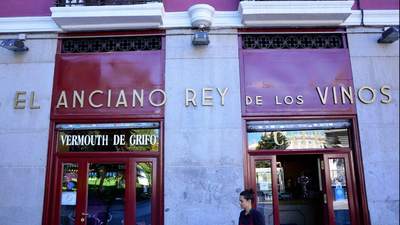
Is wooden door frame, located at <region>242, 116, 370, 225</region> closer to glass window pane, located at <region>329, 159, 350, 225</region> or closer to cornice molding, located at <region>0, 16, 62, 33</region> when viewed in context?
glass window pane, located at <region>329, 159, 350, 225</region>

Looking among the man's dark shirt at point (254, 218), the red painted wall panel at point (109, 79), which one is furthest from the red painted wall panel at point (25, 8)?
the man's dark shirt at point (254, 218)

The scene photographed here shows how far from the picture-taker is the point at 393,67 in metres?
6.84

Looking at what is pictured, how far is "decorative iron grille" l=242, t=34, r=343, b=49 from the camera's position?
23.2 feet

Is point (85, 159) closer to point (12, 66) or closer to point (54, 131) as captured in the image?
point (54, 131)

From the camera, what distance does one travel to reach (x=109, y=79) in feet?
22.4

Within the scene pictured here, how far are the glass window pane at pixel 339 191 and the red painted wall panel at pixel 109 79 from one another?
3.72 m

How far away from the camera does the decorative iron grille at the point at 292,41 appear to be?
7.07 metres

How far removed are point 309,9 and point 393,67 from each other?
220 centimetres

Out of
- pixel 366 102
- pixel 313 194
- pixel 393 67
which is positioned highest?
pixel 393 67

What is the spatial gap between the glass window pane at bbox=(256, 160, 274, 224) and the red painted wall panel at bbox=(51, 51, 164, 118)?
2322mm

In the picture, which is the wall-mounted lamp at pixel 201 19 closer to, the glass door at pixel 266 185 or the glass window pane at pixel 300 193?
the glass door at pixel 266 185

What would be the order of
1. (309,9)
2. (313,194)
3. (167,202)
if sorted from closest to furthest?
1. (167,202)
2. (309,9)
3. (313,194)

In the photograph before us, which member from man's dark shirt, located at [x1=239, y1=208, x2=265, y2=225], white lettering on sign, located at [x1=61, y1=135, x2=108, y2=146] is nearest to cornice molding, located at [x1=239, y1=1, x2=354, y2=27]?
white lettering on sign, located at [x1=61, y1=135, x2=108, y2=146]

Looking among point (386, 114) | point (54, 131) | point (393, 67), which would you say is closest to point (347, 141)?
point (386, 114)
